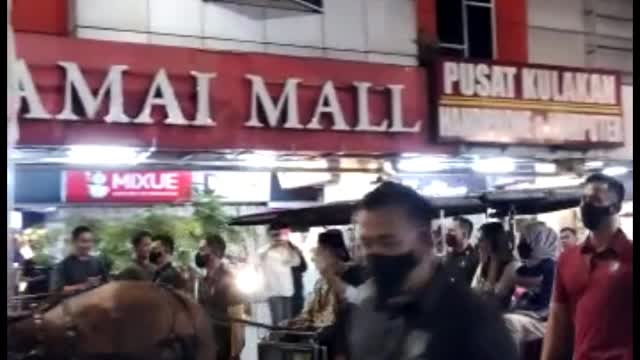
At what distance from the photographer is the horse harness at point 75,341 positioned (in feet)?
7.65

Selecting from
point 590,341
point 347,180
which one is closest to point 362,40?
point 347,180

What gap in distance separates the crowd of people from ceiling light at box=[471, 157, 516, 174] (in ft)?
1.33

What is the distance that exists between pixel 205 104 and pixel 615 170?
1876mm

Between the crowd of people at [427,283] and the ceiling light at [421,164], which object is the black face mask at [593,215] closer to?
the crowd of people at [427,283]

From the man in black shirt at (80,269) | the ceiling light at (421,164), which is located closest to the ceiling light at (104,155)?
the man in black shirt at (80,269)

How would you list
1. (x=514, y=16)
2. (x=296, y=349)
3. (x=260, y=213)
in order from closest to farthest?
1. (x=260, y=213)
2. (x=296, y=349)
3. (x=514, y=16)

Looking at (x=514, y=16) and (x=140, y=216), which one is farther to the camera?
(x=514, y=16)

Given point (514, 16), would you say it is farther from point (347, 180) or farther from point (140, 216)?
point (140, 216)

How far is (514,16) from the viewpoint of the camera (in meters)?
3.89

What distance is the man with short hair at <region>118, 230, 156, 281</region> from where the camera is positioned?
2541mm

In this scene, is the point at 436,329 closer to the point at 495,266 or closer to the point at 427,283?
the point at 427,283

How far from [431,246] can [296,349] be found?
1.94 feet

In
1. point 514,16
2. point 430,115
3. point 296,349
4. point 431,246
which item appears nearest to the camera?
point 431,246

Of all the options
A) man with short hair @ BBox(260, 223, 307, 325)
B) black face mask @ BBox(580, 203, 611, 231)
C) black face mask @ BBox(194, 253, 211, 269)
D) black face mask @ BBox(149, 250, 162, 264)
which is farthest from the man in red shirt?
black face mask @ BBox(149, 250, 162, 264)
